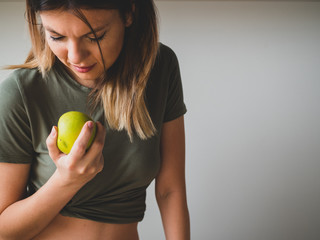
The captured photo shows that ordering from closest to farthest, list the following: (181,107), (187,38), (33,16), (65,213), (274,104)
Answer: (33,16) → (65,213) → (181,107) → (187,38) → (274,104)

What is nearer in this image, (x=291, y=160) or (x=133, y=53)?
(x=133, y=53)

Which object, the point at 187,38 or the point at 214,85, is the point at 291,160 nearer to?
the point at 214,85

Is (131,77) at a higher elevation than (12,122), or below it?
higher

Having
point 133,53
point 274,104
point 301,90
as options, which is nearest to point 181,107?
point 133,53

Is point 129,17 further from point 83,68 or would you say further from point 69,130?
point 69,130

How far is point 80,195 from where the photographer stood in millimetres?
797

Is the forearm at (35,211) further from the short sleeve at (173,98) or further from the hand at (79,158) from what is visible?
the short sleeve at (173,98)

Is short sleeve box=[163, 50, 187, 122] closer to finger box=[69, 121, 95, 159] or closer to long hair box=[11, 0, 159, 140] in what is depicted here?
long hair box=[11, 0, 159, 140]

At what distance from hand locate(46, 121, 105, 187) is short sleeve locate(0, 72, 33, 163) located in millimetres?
127

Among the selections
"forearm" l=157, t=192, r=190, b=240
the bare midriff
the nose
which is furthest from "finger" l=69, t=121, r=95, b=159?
"forearm" l=157, t=192, r=190, b=240

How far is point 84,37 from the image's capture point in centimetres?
66

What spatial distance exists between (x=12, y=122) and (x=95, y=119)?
0.20m

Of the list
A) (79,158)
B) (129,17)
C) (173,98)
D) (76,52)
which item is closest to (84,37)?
(76,52)

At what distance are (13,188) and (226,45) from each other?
1105mm
